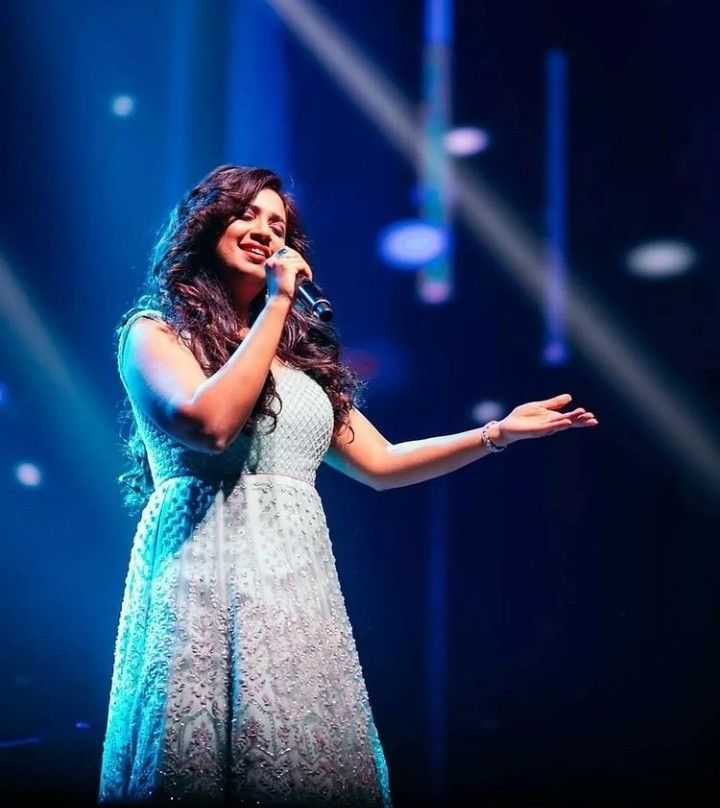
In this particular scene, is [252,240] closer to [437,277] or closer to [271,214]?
[271,214]

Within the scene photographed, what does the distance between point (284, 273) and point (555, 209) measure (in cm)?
140

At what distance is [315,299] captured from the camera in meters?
1.43

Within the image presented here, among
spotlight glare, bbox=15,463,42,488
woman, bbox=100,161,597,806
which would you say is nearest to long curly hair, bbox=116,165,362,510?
woman, bbox=100,161,597,806

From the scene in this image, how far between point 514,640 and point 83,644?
1072mm

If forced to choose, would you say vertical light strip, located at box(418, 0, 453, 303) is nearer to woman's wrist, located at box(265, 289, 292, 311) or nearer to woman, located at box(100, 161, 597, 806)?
woman, located at box(100, 161, 597, 806)

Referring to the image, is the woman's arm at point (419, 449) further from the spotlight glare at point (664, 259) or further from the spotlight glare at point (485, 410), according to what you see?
the spotlight glare at point (664, 259)

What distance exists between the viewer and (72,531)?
2420 mm

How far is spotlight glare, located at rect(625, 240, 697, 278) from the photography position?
8.18 ft

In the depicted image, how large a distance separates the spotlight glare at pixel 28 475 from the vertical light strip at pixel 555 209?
1.29 metres

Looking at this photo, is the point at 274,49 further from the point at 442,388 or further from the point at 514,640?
the point at 514,640

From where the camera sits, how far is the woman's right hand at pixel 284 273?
1349mm

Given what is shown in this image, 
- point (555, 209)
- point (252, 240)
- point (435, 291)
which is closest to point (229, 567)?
point (252, 240)

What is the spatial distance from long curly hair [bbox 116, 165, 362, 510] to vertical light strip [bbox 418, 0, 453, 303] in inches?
37.6

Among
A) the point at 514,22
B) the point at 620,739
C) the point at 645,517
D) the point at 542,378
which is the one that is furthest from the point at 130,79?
the point at 620,739
